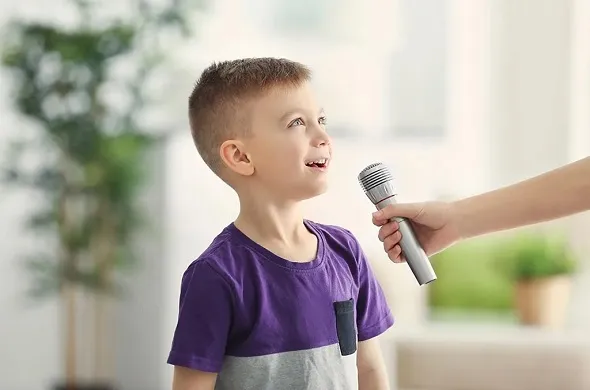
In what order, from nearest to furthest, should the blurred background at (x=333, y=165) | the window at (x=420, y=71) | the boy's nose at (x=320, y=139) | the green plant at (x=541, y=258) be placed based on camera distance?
the boy's nose at (x=320, y=139), the blurred background at (x=333, y=165), the green plant at (x=541, y=258), the window at (x=420, y=71)

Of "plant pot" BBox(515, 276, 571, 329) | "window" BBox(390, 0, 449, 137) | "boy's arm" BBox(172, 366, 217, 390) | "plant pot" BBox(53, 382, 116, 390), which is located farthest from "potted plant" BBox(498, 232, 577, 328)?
"boy's arm" BBox(172, 366, 217, 390)

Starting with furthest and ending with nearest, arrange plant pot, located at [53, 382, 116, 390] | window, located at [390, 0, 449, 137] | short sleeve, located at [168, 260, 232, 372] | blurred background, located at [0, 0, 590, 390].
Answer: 1. window, located at [390, 0, 449, 137]
2. plant pot, located at [53, 382, 116, 390]
3. blurred background, located at [0, 0, 590, 390]
4. short sleeve, located at [168, 260, 232, 372]

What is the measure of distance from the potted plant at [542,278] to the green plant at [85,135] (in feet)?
5.57

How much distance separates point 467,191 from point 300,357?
143 inches

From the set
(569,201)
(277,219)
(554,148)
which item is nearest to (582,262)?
(554,148)

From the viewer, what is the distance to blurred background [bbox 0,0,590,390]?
14.0 ft

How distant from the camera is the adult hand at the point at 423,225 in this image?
156 cm

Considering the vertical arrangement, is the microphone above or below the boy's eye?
below

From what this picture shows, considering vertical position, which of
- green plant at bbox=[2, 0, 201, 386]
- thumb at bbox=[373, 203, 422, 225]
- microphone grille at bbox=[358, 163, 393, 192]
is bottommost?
thumb at bbox=[373, 203, 422, 225]

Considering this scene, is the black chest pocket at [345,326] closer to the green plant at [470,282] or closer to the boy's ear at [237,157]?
the boy's ear at [237,157]

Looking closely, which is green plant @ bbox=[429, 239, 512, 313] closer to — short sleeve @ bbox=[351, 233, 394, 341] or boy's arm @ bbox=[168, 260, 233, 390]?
short sleeve @ bbox=[351, 233, 394, 341]

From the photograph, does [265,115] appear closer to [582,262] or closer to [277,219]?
[277,219]

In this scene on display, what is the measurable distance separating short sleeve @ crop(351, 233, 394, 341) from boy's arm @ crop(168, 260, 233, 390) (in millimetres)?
259

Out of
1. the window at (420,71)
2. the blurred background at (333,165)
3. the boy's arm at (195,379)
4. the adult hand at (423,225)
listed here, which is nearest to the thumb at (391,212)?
the adult hand at (423,225)
